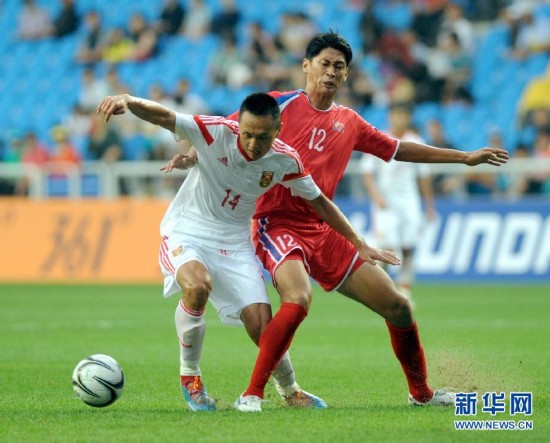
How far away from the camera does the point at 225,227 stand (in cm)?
766

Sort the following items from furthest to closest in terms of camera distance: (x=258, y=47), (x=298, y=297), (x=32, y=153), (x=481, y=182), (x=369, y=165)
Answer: (x=258, y=47), (x=32, y=153), (x=481, y=182), (x=369, y=165), (x=298, y=297)

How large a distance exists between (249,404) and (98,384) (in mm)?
942

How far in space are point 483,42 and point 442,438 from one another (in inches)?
714

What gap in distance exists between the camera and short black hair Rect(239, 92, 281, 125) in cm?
703

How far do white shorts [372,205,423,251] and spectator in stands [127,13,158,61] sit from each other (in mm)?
10278

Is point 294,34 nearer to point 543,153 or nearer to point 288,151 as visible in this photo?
point 543,153

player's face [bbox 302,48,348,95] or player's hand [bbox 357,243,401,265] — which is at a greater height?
player's face [bbox 302,48,348,95]

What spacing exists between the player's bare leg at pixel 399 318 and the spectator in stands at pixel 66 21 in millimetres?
19791

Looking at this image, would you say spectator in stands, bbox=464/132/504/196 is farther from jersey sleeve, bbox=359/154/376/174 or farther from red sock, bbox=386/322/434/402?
red sock, bbox=386/322/434/402

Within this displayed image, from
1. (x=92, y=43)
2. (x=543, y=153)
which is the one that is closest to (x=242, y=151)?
(x=543, y=153)

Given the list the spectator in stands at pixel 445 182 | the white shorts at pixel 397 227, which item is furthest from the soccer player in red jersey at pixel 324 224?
the spectator in stands at pixel 445 182

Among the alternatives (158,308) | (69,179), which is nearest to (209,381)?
(158,308)

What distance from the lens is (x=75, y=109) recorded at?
2325 centimetres

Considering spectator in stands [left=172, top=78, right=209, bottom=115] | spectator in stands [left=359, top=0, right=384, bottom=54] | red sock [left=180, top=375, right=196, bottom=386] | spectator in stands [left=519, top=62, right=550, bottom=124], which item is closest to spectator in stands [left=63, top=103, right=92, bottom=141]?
spectator in stands [left=172, top=78, right=209, bottom=115]
